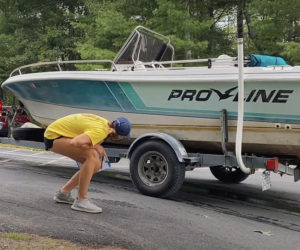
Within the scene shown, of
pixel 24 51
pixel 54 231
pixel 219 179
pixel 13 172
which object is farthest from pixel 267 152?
pixel 24 51

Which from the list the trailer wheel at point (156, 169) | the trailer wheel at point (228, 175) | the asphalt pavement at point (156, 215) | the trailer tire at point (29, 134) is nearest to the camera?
the asphalt pavement at point (156, 215)

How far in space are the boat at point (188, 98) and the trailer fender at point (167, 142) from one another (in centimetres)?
22

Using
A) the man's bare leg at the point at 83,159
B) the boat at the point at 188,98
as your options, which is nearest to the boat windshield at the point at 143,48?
the boat at the point at 188,98

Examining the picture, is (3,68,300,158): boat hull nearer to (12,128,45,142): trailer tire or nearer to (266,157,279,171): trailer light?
(266,157,279,171): trailer light

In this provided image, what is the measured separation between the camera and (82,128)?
5.78 metres

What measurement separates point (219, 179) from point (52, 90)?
3363 millimetres

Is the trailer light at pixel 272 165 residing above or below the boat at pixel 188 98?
below

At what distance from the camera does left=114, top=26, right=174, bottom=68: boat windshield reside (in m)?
8.38

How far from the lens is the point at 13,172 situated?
8477 mm

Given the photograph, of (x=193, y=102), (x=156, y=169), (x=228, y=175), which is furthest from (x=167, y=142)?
(x=228, y=175)

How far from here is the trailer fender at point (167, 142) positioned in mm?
6790

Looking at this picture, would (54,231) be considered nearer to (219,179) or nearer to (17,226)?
(17,226)

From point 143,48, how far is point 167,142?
7.74 feet

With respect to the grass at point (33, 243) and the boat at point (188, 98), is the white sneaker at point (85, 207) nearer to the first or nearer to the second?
the grass at point (33, 243)
